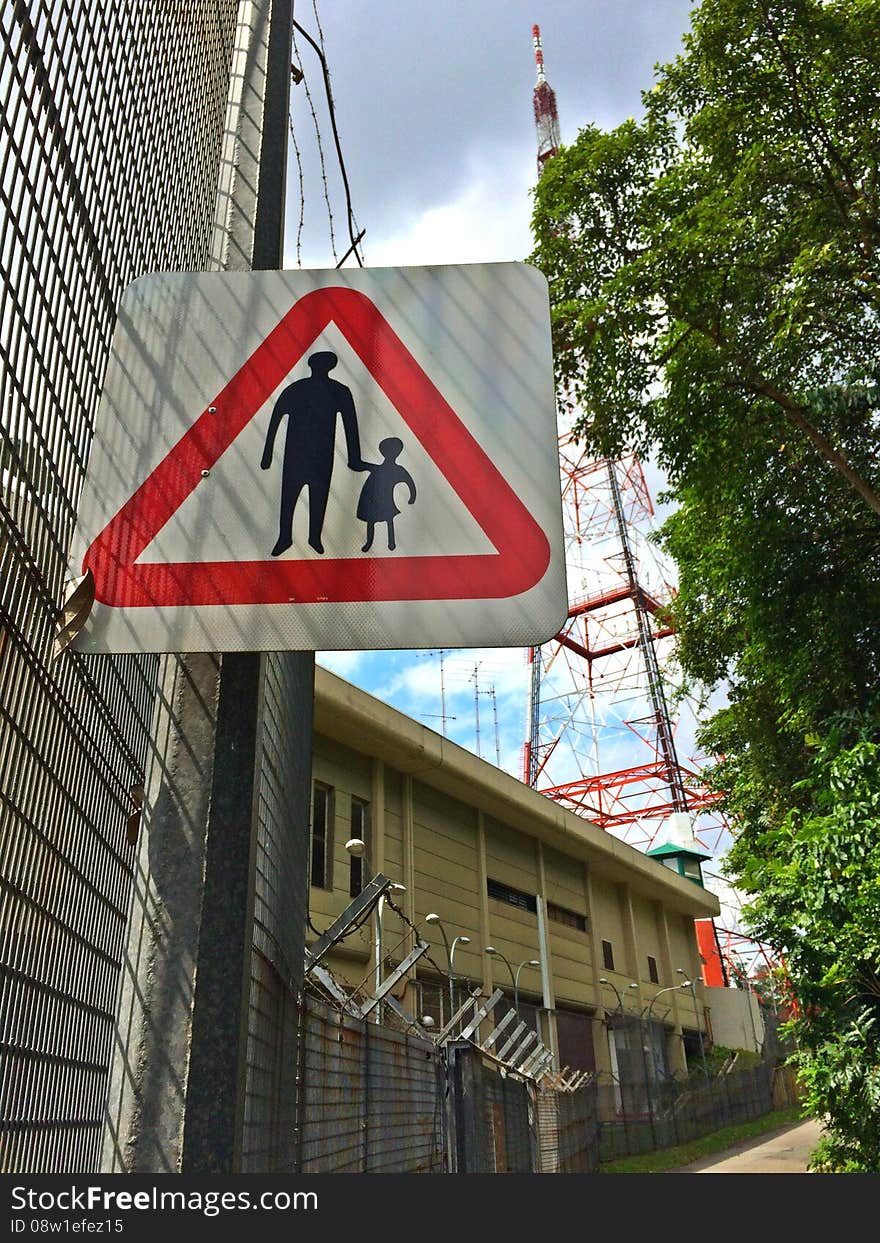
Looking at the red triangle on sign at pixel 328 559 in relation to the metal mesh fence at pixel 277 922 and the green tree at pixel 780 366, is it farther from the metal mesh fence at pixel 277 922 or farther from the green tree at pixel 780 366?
the green tree at pixel 780 366

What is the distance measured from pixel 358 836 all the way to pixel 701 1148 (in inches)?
586

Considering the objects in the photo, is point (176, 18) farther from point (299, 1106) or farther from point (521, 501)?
point (299, 1106)

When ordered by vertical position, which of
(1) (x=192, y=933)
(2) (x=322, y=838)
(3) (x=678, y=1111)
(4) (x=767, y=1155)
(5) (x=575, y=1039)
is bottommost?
(1) (x=192, y=933)

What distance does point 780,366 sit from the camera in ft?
38.5

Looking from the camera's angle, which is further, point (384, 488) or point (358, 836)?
point (358, 836)

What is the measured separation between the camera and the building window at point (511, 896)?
25562 mm

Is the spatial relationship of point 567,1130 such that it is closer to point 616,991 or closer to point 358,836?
point 358,836

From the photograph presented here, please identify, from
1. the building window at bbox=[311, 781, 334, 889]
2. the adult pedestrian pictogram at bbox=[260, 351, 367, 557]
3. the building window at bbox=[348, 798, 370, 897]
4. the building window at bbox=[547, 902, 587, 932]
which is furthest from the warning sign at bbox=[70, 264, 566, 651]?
the building window at bbox=[547, 902, 587, 932]

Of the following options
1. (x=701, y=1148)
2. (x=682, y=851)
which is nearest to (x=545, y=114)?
(x=682, y=851)

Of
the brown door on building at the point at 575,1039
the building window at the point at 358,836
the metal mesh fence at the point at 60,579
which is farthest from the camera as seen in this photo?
the brown door on building at the point at 575,1039

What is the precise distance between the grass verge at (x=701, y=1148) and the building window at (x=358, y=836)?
7439 mm

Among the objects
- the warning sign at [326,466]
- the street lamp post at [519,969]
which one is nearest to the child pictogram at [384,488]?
the warning sign at [326,466]

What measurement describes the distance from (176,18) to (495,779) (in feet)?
76.5

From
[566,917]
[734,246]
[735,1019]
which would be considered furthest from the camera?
[735,1019]
